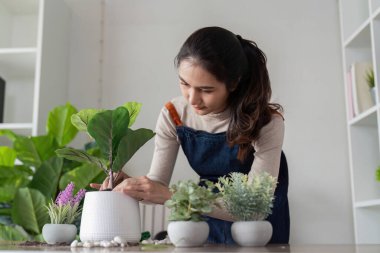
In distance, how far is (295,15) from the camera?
2.85m

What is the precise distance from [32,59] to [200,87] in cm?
180

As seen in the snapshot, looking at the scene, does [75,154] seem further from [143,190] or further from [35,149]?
[35,149]

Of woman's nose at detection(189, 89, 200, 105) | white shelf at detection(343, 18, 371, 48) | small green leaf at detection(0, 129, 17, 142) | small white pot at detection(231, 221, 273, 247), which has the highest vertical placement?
white shelf at detection(343, 18, 371, 48)

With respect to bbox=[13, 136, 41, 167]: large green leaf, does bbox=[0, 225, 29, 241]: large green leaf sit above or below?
below

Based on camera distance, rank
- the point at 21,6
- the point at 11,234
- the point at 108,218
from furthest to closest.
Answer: the point at 21,6
the point at 11,234
the point at 108,218

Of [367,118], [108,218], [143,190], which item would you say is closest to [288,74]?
[367,118]

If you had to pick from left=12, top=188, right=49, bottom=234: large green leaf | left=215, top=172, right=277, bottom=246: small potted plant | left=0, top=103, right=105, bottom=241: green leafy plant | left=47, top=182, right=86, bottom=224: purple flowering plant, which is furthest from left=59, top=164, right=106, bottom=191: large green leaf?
left=215, top=172, right=277, bottom=246: small potted plant

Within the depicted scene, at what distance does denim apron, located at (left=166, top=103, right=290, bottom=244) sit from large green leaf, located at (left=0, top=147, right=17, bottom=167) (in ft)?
4.24

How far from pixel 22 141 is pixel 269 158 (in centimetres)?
150

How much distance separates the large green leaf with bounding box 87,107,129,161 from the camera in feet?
2.97

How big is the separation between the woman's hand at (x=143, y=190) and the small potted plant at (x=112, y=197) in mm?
15

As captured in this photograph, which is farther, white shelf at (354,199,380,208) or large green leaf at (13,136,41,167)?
large green leaf at (13,136,41,167)

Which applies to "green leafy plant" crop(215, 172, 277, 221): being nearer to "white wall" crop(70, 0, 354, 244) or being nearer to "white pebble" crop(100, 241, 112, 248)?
"white pebble" crop(100, 241, 112, 248)

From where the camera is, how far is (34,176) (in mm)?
2301
